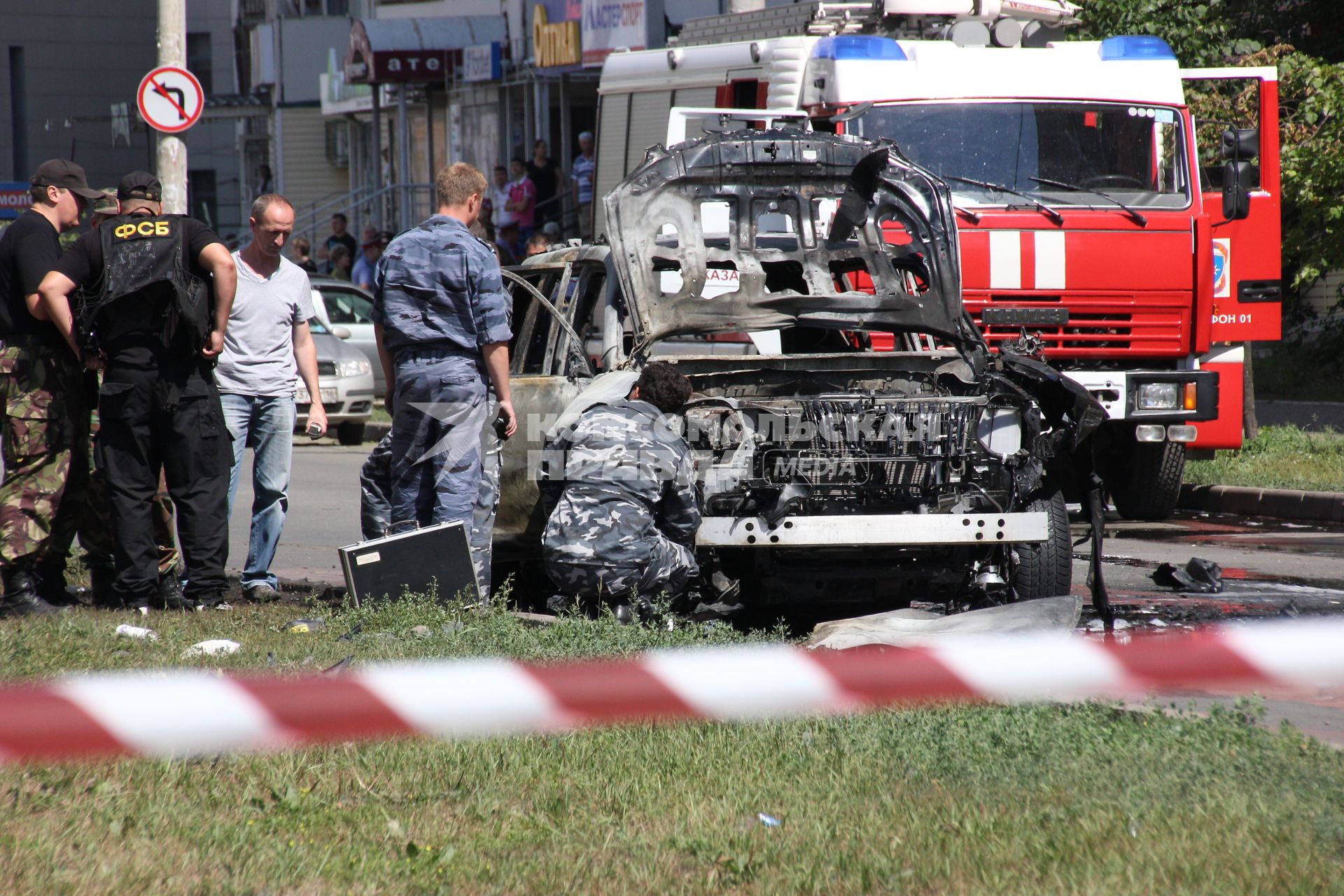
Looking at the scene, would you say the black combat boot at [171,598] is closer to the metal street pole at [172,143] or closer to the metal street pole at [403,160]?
the metal street pole at [172,143]

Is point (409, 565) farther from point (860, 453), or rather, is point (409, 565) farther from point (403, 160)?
point (403, 160)

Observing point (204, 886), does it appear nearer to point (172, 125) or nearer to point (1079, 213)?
point (1079, 213)

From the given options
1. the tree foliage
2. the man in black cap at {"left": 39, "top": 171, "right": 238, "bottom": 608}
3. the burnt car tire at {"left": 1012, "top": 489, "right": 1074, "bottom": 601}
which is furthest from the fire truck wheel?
the man in black cap at {"left": 39, "top": 171, "right": 238, "bottom": 608}

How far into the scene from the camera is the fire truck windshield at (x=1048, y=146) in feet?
31.1

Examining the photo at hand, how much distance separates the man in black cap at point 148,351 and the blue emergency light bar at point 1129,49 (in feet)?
20.3

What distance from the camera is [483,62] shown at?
26.7 meters

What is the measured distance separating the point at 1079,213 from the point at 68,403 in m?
6.09

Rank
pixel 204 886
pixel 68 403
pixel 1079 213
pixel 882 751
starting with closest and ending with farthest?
pixel 204 886
pixel 882 751
pixel 68 403
pixel 1079 213

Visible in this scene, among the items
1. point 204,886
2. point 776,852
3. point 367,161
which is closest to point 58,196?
point 204,886

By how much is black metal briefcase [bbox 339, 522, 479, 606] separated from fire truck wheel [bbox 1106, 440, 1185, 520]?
571cm

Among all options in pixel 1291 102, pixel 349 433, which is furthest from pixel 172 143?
pixel 1291 102

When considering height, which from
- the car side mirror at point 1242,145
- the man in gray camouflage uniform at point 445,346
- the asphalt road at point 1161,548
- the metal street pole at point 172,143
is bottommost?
the asphalt road at point 1161,548

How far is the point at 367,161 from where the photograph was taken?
113ft

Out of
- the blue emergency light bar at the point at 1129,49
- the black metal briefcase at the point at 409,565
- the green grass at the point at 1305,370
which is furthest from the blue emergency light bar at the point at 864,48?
the green grass at the point at 1305,370
